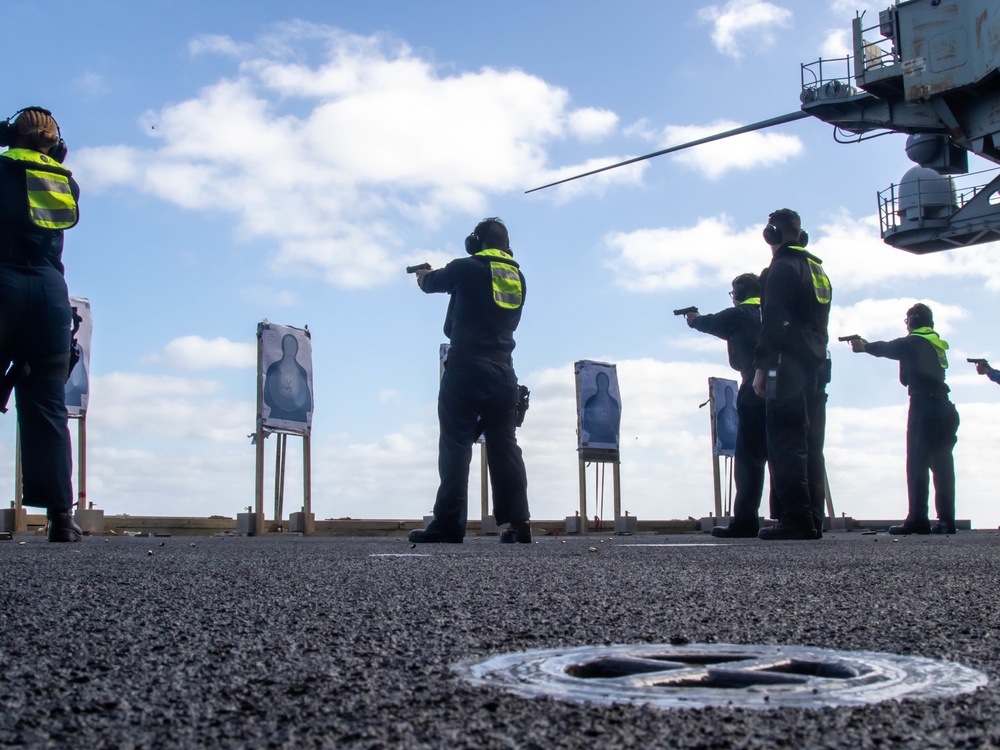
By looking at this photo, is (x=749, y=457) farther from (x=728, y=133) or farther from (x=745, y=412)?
(x=728, y=133)

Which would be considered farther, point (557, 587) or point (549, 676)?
point (557, 587)

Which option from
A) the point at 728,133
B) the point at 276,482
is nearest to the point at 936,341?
the point at 276,482

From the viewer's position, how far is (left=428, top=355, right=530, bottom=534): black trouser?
227 inches

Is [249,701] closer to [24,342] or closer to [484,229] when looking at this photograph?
[24,342]

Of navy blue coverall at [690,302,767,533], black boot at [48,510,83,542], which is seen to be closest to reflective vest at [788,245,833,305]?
navy blue coverall at [690,302,767,533]

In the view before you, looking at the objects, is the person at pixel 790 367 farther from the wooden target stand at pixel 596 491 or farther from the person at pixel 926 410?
the wooden target stand at pixel 596 491

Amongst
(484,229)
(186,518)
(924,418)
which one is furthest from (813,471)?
(186,518)

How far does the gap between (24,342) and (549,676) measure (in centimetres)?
432

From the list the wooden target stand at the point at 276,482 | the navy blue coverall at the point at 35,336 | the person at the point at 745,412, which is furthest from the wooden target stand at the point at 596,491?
the navy blue coverall at the point at 35,336

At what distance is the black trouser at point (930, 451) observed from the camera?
9.41 m

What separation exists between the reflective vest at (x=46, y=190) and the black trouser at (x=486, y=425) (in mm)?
2081

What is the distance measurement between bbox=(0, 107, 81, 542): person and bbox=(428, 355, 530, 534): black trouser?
1893 millimetres

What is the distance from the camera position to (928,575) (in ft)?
9.56

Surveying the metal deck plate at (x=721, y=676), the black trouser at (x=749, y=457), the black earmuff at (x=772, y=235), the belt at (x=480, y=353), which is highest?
the black earmuff at (x=772, y=235)
